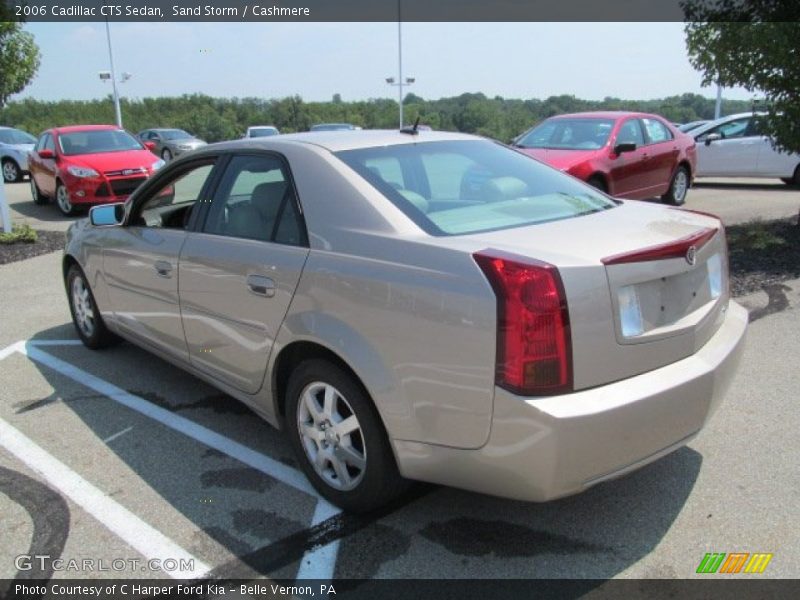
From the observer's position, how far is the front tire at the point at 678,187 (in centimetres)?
1132

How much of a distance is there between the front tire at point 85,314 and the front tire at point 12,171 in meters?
17.2

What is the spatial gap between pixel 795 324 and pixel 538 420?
13.2 ft

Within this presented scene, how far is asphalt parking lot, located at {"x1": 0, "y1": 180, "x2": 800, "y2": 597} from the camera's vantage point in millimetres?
2695

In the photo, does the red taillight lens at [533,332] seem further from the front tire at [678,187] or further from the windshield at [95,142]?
the windshield at [95,142]

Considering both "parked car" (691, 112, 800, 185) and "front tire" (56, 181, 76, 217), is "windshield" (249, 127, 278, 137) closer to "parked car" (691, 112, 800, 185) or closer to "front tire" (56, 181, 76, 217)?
"front tire" (56, 181, 76, 217)

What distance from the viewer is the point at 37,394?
14.9 ft

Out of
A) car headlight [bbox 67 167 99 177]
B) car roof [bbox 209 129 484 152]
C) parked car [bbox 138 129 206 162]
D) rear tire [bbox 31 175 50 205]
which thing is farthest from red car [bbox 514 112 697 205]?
parked car [bbox 138 129 206 162]

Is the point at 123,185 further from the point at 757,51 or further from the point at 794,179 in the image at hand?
the point at 794,179

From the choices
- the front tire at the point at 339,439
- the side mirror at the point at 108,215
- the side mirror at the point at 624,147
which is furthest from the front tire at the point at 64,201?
the front tire at the point at 339,439

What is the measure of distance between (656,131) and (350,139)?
874cm

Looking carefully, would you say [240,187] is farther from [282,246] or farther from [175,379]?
[175,379]

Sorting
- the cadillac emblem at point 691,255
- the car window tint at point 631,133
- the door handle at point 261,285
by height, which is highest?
the car window tint at point 631,133

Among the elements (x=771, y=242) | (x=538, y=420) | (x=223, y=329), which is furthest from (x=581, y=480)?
(x=771, y=242)

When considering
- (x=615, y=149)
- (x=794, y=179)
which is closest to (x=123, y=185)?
(x=615, y=149)
